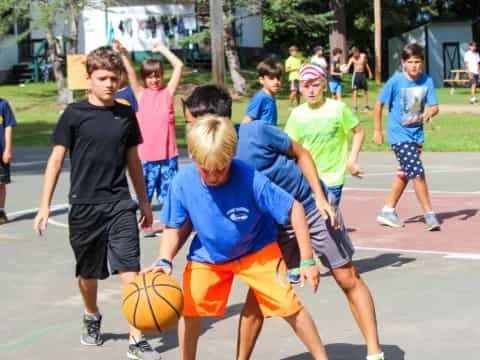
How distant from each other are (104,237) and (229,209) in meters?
1.72

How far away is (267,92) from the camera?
8.73m

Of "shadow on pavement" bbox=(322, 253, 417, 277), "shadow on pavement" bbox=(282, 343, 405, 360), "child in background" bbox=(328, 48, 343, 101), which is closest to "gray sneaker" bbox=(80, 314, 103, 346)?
"shadow on pavement" bbox=(282, 343, 405, 360)

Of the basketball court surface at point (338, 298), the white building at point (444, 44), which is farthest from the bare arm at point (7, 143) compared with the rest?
the white building at point (444, 44)

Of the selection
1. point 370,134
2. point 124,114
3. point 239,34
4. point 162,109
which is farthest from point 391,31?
point 124,114

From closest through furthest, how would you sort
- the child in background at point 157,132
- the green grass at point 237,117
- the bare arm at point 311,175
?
the bare arm at point 311,175 < the child in background at point 157,132 < the green grass at point 237,117

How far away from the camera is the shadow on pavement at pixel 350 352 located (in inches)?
253

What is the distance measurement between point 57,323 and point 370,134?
647 inches

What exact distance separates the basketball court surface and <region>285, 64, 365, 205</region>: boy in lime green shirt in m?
0.92

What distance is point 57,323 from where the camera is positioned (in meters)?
7.60

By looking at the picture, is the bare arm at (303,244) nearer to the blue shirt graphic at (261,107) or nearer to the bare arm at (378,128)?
the blue shirt graphic at (261,107)

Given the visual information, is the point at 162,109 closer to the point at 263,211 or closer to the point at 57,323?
the point at 57,323

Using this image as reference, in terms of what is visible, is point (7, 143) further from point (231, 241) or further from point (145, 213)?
point (231, 241)

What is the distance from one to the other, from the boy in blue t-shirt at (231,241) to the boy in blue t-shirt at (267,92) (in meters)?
3.05

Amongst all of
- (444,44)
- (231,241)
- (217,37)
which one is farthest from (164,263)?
(444,44)
